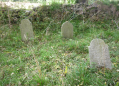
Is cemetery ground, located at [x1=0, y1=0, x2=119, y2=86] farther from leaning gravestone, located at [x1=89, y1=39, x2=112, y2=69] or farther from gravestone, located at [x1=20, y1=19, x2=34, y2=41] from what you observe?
gravestone, located at [x1=20, y1=19, x2=34, y2=41]

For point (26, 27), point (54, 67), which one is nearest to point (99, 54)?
point (54, 67)

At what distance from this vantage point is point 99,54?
240 centimetres

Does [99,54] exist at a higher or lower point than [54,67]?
higher

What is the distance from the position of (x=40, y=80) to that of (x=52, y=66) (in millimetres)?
704

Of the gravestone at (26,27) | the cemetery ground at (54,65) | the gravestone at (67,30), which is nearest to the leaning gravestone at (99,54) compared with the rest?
the cemetery ground at (54,65)

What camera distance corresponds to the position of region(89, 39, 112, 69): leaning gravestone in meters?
2.35

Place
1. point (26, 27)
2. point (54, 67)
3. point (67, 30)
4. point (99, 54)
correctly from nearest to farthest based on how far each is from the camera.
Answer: point (99, 54) < point (54, 67) < point (26, 27) < point (67, 30)

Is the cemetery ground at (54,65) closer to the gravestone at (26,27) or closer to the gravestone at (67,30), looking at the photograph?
the gravestone at (67,30)

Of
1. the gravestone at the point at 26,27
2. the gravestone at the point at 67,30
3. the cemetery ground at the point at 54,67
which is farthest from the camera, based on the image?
the gravestone at the point at 67,30

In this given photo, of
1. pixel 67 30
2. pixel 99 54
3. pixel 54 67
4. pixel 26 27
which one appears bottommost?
pixel 54 67

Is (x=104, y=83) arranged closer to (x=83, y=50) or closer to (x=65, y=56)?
(x=65, y=56)

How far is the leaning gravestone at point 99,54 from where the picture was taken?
7.71 ft

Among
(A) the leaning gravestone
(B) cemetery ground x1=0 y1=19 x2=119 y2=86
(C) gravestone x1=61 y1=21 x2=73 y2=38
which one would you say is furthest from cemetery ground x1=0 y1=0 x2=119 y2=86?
(C) gravestone x1=61 y1=21 x2=73 y2=38

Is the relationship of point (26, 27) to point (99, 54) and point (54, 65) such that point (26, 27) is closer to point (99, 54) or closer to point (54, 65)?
point (54, 65)
